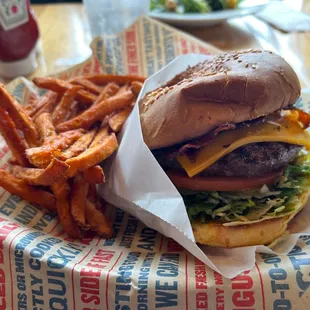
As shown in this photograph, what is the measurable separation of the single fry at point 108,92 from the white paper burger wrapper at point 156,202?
170mm

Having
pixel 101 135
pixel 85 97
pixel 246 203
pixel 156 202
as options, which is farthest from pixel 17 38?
pixel 246 203

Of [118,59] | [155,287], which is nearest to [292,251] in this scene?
[155,287]

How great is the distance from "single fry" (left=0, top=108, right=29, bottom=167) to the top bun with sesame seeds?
0.45 m

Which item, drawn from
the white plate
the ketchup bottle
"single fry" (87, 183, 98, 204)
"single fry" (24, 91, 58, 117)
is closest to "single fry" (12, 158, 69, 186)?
"single fry" (87, 183, 98, 204)

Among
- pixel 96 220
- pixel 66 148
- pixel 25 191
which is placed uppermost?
pixel 66 148

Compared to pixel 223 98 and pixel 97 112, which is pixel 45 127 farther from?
pixel 223 98

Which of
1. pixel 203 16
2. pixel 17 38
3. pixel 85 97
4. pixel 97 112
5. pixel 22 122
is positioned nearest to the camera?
pixel 22 122

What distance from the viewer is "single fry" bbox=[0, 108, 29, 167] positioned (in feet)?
5.30

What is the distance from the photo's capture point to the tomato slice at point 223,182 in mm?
1524

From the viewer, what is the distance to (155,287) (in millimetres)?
1285

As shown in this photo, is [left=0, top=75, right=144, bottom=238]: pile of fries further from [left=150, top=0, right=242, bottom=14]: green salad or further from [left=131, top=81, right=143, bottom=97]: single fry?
[left=150, top=0, right=242, bottom=14]: green salad

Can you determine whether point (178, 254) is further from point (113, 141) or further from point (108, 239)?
point (113, 141)

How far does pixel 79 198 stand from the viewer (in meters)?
1.56

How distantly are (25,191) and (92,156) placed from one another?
0.91 ft
